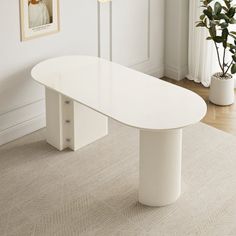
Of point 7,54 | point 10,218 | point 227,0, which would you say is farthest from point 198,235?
point 227,0

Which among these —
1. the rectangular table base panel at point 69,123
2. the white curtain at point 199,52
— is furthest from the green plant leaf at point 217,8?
the rectangular table base panel at point 69,123

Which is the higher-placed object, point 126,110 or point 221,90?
point 126,110

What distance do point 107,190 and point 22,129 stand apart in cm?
108

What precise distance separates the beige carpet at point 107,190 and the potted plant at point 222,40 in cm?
62

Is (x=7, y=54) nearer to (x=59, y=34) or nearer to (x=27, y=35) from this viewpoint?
(x=27, y=35)

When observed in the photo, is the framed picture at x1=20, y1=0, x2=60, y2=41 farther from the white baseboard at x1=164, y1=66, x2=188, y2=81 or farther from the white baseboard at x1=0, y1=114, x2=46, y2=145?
the white baseboard at x1=164, y1=66, x2=188, y2=81

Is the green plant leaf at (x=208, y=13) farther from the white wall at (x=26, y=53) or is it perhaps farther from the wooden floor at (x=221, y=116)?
the white wall at (x=26, y=53)

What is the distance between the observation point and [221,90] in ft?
17.7

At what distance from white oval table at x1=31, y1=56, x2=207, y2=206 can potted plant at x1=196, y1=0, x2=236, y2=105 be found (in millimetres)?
1092

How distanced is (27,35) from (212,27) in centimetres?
166

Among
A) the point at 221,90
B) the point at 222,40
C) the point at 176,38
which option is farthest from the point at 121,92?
the point at 176,38

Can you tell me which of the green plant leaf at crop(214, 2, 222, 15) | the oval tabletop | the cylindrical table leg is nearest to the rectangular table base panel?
the oval tabletop

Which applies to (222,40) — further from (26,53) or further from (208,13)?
(26,53)

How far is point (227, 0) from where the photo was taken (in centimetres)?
512
